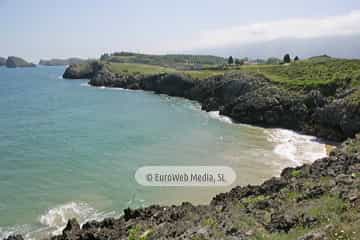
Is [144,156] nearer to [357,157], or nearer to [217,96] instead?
[357,157]

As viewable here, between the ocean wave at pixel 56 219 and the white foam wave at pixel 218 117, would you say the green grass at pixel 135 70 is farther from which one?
the ocean wave at pixel 56 219

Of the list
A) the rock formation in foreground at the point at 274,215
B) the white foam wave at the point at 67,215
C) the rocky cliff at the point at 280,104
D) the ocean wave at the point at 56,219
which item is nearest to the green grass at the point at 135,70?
the rocky cliff at the point at 280,104

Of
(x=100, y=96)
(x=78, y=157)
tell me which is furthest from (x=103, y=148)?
(x=100, y=96)

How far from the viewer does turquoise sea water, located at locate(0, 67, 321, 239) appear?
2719 cm

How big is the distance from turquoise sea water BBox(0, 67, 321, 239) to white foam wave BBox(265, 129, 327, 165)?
75 centimetres

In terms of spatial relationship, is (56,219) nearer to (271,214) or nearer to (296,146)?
(271,214)

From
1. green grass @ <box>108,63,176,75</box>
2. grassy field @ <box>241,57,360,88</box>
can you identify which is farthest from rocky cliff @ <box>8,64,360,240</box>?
green grass @ <box>108,63,176,75</box>

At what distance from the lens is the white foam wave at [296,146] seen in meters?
38.8

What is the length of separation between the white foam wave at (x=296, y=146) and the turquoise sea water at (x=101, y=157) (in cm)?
75

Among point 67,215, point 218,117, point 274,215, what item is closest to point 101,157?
point 67,215

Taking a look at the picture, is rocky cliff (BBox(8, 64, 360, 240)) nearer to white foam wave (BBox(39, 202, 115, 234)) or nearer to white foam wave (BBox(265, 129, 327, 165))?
white foam wave (BBox(39, 202, 115, 234))

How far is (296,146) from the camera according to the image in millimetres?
43969

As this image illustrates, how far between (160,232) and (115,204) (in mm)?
11445

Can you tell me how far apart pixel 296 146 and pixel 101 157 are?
23.2m
